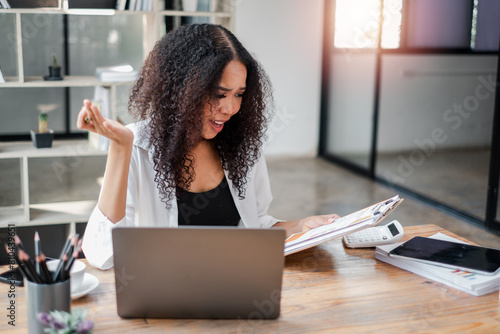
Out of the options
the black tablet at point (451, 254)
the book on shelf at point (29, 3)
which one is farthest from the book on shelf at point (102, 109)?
the black tablet at point (451, 254)

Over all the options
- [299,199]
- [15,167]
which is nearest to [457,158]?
[299,199]

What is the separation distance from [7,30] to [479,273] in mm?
5014

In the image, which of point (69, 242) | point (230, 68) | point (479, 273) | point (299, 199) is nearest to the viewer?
A: point (69, 242)

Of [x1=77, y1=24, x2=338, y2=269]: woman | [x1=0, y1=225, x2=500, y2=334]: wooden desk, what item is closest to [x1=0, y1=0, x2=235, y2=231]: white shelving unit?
[x1=77, y1=24, x2=338, y2=269]: woman

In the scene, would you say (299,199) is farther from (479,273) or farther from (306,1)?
(479,273)

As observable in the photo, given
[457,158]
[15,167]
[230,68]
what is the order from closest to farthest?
[230,68] → [15,167] → [457,158]

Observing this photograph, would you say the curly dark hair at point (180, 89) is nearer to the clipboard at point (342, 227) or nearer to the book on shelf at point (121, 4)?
the clipboard at point (342, 227)

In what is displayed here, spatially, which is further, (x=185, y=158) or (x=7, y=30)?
(x=7, y=30)

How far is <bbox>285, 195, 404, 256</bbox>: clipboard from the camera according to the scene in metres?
1.24

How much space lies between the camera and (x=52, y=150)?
3080 millimetres

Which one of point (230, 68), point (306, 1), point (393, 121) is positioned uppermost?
point (306, 1)

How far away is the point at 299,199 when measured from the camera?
4.29 metres

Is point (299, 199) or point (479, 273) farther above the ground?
point (479, 273)

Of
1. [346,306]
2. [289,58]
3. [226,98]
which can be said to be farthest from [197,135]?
[289,58]
